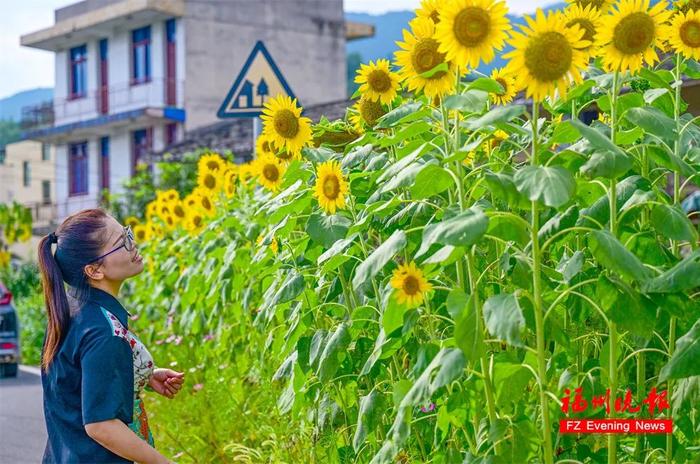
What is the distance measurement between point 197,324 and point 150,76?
2617 centimetres

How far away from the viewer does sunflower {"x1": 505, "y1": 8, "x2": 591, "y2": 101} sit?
317 centimetres

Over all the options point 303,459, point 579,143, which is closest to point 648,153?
point 579,143

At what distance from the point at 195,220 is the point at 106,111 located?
27147 mm

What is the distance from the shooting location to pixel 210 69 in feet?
106

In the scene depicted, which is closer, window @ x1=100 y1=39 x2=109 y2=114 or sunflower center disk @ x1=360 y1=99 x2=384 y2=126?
sunflower center disk @ x1=360 y1=99 x2=384 y2=126

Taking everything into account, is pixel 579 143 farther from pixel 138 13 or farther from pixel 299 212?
pixel 138 13

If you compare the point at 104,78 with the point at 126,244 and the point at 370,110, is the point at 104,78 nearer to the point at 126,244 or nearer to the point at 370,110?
the point at 370,110

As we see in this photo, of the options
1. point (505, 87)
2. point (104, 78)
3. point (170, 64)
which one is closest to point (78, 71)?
point (104, 78)

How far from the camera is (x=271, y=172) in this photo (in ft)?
18.7

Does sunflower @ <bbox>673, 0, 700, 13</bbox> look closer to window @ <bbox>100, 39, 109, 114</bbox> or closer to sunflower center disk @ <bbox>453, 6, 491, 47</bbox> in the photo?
sunflower center disk @ <bbox>453, 6, 491, 47</bbox>

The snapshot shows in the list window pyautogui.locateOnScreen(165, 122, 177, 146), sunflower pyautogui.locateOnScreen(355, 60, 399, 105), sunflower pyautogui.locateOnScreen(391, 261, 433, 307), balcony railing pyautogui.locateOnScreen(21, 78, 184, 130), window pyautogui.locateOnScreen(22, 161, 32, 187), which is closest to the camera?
sunflower pyautogui.locateOnScreen(391, 261, 433, 307)

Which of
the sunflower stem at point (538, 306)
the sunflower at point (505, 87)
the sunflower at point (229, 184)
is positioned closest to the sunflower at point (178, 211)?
the sunflower at point (229, 184)

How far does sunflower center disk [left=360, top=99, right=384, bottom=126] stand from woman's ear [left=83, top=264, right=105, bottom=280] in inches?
52.4

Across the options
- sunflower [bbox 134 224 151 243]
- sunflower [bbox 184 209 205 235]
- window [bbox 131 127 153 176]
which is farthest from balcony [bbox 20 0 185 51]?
sunflower [bbox 184 209 205 235]
